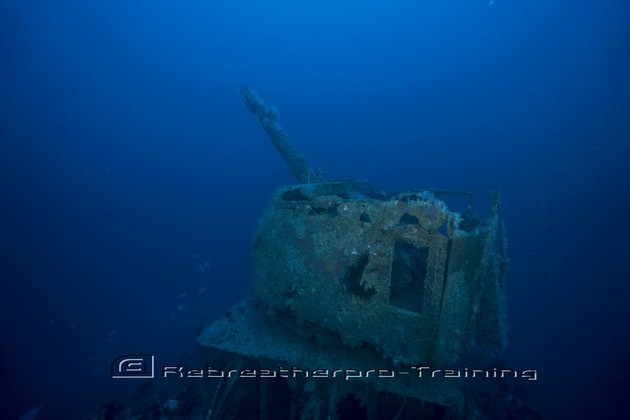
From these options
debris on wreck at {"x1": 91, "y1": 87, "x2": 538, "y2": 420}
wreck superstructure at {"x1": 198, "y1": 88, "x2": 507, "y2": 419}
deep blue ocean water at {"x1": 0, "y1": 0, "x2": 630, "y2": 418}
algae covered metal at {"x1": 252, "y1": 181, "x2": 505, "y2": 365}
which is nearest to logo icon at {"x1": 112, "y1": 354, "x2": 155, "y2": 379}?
debris on wreck at {"x1": 91, "y1": 87, "x2": 538, "y2": 420}

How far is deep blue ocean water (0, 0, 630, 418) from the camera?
71.6 ft

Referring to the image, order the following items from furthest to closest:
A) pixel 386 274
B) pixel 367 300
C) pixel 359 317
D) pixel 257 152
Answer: pixel 257 152 < pixel 359 317 < pixel 367 300 < pixel 386 274

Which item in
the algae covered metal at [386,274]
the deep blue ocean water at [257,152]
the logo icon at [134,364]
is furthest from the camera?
the deep blue ocean water at [257,152]

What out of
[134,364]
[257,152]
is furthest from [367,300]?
[257,152]

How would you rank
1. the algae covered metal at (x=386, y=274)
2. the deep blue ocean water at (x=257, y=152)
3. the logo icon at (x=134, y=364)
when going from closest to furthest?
the algae covered metal at (x=386, y=274) → the logo icon at (x=134, y=364) → the deep blue ocean water at (x=257, y=152)

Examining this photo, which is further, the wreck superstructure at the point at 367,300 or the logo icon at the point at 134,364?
A: the logo icon at the point at 134,364

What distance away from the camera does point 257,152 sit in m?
83.1

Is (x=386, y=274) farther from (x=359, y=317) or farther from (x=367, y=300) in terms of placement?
(x=359, y=317)

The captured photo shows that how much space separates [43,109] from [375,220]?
96.4 metres

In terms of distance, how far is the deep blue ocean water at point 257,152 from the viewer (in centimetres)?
2183

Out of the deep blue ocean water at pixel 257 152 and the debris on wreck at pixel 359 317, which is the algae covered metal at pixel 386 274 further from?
the deep blue ocean water at pixel 257 152

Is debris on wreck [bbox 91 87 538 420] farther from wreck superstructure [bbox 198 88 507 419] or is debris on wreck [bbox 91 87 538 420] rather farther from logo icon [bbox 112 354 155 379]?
logo icon [bbox 112 354 155 379]

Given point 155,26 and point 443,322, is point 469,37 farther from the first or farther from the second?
point 155,26

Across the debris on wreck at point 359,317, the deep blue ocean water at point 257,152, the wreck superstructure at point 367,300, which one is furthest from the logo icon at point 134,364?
the deep blue ocean water at point 257,152
